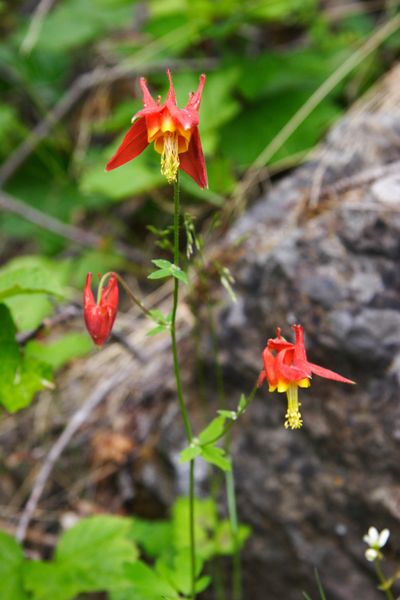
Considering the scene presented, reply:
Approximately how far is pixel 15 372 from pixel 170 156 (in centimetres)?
87

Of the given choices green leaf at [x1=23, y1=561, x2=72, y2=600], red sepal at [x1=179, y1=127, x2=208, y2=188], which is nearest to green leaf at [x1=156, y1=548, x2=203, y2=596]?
green leaf at [x1=23, y1=561, x2=72, y2=600]

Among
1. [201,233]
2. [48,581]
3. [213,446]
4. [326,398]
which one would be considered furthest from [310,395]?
[201,233]

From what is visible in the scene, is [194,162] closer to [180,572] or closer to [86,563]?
[180,572]

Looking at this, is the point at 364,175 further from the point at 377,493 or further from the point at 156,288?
the point at 156,288

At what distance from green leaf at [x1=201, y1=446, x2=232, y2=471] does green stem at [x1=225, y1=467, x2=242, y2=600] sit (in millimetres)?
528

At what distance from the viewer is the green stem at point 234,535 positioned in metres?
2.28

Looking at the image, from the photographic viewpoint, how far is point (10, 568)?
2.23 meters

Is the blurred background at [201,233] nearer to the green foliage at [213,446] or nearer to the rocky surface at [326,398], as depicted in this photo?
the rocky surface at [326,398]

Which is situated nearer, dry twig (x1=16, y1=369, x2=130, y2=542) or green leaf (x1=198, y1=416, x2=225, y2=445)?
green leaf (x1=198, y1=416, x2=225, y2=445)

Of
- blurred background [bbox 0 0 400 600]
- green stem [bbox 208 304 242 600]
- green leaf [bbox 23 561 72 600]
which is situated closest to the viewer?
green leaf [bbox 23 561 72 600]

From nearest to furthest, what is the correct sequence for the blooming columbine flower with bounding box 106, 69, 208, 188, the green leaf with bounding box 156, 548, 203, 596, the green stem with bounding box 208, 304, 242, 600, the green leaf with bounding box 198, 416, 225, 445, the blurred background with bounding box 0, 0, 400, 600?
Result: the blooming columbine flower with bounding box 106, 69, 208, 188 < the green leaf with bounding box 198, 416, 225, 445 < the green leaf with bounding box 156, 548, 203, 596 < the green stem with bounding box 208, 304, 242, 600 < the blurred background with bounding box 0, 0, 400, 600

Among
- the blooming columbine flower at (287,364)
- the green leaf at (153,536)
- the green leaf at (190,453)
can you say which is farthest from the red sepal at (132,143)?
the green leaf at (153,536)

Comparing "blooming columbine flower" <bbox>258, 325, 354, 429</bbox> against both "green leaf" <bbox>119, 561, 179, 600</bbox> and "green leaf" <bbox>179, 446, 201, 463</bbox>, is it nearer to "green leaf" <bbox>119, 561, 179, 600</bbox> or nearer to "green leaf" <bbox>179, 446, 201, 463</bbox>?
"green leaf" <bbox>179, 446, 201, 463</bbox>

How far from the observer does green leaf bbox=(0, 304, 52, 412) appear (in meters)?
2.02
